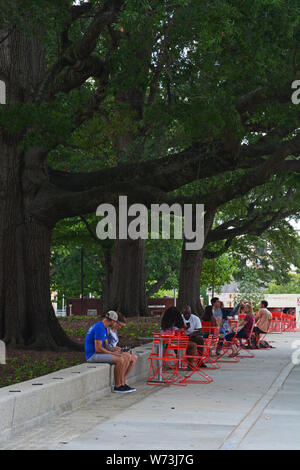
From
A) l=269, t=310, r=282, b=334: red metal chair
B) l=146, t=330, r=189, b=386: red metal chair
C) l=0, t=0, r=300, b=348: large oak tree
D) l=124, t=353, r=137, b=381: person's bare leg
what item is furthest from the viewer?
l=269, t=310, r=282, b=334: red metal chair

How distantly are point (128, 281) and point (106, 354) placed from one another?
15.8m

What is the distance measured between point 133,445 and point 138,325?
16.4m

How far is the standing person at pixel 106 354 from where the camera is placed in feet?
43.3

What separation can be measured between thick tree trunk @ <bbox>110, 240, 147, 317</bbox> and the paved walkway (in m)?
13.9

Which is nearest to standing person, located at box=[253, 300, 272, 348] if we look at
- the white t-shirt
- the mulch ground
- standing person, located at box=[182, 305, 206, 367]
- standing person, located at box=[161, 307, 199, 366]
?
the mulch ground

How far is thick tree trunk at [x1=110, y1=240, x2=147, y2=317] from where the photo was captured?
28.9 m

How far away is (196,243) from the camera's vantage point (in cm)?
3369

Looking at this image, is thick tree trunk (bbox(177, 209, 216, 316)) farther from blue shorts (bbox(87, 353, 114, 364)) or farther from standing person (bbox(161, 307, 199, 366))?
blue shorts (bbox(87, 353, 114, 364))

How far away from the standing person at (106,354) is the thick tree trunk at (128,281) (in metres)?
15.2

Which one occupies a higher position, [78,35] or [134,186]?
[78,35]

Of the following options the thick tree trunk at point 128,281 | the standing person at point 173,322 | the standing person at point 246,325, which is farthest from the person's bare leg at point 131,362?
the thick tree trunk at point 128,281

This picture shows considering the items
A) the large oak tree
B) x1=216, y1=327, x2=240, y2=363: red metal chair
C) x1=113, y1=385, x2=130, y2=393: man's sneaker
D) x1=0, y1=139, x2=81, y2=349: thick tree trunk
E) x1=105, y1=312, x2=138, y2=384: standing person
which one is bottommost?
x1=113, y1=385, x2=130, y2=393: man's sneaker

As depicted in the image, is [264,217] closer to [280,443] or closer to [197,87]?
[197,87]

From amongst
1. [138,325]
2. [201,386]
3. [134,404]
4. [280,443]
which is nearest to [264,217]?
[138,325]
